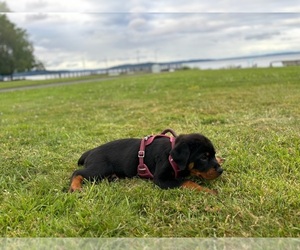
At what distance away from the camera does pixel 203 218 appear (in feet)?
7.61

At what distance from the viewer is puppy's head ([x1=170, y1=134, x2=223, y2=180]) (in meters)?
2.82

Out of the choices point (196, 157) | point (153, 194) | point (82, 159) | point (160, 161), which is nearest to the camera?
point (153, 194)

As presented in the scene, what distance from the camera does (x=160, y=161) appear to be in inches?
119

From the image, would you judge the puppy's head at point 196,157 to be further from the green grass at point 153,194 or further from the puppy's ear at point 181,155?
the green grass at point 153,194

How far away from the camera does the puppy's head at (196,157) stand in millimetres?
2816

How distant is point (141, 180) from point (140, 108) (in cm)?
473

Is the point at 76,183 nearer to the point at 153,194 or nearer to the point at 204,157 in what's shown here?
the point at 153,194

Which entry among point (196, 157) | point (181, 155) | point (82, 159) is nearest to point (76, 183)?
point (82, 159)

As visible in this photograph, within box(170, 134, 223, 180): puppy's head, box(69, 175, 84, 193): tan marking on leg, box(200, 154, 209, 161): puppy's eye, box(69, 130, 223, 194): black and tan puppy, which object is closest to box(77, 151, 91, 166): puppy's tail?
box(69, 130, 223, 194): black and tan puppy

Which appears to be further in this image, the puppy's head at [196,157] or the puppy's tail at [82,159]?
the puppy's tail at [82,159]

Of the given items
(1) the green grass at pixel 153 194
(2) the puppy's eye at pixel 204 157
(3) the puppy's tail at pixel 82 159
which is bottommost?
(1) the green grass at pixel 153 194

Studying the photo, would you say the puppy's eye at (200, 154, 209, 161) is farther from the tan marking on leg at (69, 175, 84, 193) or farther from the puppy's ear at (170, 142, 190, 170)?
the tan marking on leg at (69, 175, 84, 193)

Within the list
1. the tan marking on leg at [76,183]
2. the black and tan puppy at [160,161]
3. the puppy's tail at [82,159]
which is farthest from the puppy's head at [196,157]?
the puppy's tail at [82,159]

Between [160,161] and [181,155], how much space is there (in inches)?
10.9
